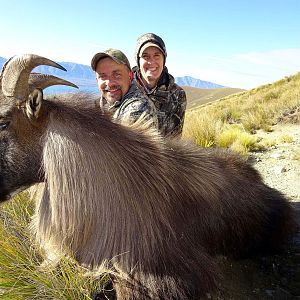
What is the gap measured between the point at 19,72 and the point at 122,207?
114cm

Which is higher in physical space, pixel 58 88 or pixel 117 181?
pixel 58 88

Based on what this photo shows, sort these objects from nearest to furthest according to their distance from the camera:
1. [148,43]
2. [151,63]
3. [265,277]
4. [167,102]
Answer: [265,277] → [148,43] → [151,63] → [167,102]

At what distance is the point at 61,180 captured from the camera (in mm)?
2562

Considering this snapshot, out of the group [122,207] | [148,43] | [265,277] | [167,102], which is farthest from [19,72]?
[167,102]

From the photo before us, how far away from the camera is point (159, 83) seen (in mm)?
5367

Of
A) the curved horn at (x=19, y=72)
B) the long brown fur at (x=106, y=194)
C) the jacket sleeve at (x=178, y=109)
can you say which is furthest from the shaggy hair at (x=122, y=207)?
the jacket sleeve at (x=178, y=109)

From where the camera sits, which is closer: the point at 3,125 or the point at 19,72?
the point at 19,72

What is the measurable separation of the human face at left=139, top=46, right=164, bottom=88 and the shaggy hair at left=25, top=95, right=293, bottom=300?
2.16 m

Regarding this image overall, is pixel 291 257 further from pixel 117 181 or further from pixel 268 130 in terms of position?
pixel 268 130

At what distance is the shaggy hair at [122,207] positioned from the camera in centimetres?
258

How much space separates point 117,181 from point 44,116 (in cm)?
69

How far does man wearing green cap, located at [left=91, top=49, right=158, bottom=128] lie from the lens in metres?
3.76

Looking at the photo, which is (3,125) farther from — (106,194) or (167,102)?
(167,102)

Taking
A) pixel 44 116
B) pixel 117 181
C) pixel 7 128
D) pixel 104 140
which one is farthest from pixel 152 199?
pixel 7 128
